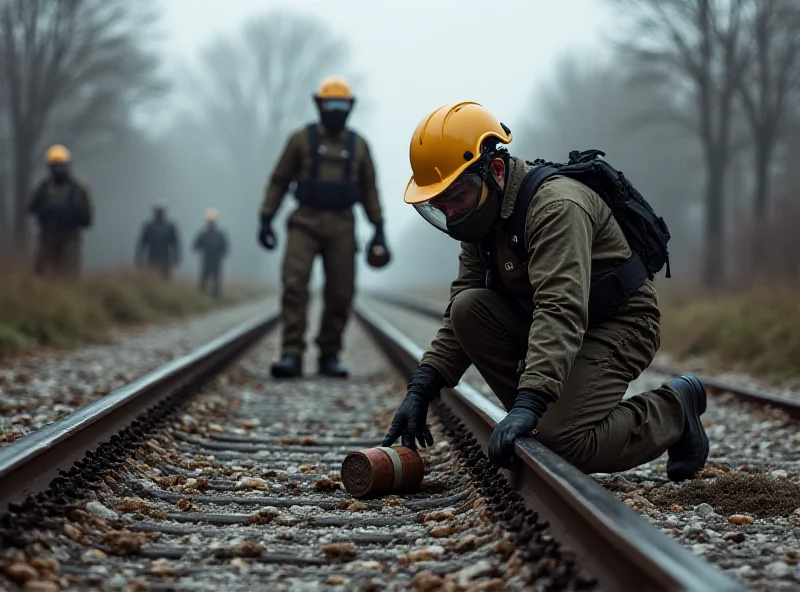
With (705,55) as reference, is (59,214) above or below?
below

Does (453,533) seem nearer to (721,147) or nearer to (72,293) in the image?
(72,293)

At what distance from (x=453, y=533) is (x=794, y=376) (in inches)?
216

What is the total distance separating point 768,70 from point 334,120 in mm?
14252

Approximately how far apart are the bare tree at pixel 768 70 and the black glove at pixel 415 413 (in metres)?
15.6

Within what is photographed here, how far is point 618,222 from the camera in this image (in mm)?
3420

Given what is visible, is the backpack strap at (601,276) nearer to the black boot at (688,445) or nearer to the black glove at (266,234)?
the black boot at (688,445)

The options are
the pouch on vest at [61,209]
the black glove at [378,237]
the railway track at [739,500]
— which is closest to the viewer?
the railway track at [739,500]

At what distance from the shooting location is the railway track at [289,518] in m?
2.20

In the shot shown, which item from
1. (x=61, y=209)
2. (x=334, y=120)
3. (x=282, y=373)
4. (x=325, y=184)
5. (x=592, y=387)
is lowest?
(x=282, y=373)

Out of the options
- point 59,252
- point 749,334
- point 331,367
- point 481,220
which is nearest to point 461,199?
point 481,220

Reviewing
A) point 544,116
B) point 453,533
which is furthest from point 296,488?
point 544,116

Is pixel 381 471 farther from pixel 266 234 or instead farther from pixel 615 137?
pixel 615 137

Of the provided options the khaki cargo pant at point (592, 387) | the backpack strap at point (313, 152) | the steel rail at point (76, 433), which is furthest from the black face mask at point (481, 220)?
the backpack strap at point (313, 152)

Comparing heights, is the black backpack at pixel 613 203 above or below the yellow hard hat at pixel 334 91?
below
